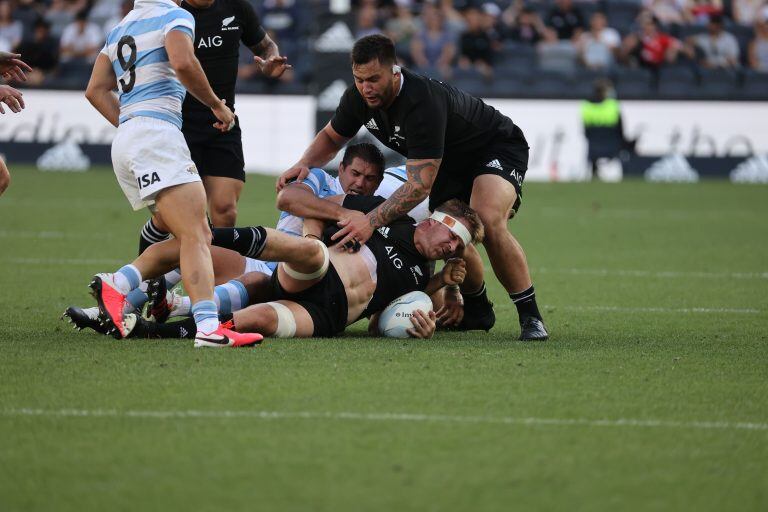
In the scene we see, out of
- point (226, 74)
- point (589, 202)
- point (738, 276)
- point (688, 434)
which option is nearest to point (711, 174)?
point (589, 202)

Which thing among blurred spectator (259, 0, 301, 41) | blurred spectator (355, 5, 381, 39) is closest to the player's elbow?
blurred spectator (355, 5, 381, 39)

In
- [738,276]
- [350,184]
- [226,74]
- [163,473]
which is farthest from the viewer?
[738,276]

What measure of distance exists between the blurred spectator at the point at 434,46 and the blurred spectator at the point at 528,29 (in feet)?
4.74

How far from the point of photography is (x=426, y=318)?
6961 millimetres

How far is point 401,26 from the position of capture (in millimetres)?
23219

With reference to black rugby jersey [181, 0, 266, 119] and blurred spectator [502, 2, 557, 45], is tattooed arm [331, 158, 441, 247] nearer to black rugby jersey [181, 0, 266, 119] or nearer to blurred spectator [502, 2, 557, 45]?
black rugby jersey [181, 0, 266, 119]

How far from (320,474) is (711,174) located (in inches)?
768

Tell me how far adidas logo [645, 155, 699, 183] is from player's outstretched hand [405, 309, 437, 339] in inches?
636

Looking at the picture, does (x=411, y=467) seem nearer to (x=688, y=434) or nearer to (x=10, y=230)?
(x=688, y=434)

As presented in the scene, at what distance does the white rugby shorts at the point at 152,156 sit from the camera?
6.18m

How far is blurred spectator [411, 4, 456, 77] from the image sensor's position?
23.1 m

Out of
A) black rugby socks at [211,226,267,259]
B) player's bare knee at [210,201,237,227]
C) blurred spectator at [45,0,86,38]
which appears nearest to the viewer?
black rugby socks at [211,226,267,259]

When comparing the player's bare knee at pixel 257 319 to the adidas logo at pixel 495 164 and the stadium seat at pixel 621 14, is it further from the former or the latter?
the stadium seat at pixel 621 14

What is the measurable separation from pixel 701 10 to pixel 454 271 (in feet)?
63.0
